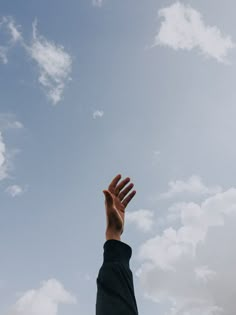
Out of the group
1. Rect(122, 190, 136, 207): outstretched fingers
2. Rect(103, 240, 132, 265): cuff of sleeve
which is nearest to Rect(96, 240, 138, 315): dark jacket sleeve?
Rect(103, 240, 132, 265): cuff of sleeve

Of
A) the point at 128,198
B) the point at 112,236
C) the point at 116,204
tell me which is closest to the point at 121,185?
the point at 128,198

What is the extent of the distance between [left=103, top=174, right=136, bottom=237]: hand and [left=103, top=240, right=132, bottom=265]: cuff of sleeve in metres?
0.57

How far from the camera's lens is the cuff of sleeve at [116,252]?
3406 millimetres

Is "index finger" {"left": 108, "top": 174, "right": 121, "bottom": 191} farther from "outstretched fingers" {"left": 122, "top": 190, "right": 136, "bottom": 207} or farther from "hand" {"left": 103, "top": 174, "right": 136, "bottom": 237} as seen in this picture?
"outstretched fingers" {"left": 122, "top": 190, "right": 136, "bottom": 207}

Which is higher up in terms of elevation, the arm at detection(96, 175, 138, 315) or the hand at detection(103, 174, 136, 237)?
the hand at detection(103, 174, 136, 237)

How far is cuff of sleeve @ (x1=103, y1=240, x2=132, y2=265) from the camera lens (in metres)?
3.41

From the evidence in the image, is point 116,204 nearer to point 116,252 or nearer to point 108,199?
point 108,199

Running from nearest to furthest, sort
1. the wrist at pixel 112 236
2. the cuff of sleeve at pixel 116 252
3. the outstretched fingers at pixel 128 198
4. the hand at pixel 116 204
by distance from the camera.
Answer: the cuff of sleeve at pixel 116 252 → the wrist at pixel 112 236 → the hand at pixel 116 204 → the outstretched fingers at pixel 128 198

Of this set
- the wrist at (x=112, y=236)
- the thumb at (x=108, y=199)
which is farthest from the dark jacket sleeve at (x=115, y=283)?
the thumb at (x=108, y=199)

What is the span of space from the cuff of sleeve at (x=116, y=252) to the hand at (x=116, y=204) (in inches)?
22.6

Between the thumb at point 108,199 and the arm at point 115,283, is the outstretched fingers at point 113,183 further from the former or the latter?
the arm at point 115,283

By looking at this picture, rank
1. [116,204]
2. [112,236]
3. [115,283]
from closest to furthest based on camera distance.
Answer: [115,283] < [112,236] < [116,204]

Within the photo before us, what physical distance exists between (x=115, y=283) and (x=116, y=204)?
6.41 ft

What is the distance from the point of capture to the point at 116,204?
5.07m
